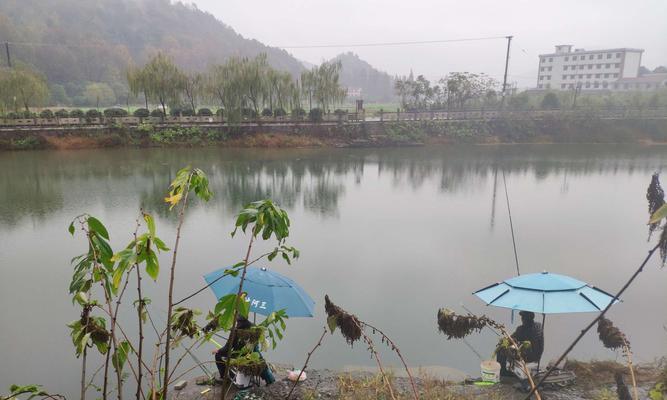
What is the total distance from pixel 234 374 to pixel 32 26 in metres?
68.4

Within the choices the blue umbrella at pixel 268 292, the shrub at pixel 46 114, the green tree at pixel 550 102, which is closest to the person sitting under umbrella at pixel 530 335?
the blue umbrella at pixel 268 292

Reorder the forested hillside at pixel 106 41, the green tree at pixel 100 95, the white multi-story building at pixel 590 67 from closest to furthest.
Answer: the green tree at pixel 100 95, the forested hillside at pixel 106 41, the white multi-story building at pixel 590 67

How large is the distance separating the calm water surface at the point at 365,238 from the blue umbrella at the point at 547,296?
1.14 m

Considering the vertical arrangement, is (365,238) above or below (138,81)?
below

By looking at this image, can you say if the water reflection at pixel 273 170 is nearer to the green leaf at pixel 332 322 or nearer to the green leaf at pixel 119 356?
the green leaf at pixel 332 322

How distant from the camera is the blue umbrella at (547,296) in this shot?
3000mm

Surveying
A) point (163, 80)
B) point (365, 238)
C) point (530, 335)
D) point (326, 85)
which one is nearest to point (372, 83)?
point (326, 85)

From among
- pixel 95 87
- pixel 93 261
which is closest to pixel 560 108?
pixel 93 261

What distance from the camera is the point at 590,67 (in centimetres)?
5088

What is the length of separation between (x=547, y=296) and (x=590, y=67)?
187 ft

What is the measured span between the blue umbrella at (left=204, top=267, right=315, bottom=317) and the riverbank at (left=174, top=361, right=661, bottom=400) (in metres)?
0.61

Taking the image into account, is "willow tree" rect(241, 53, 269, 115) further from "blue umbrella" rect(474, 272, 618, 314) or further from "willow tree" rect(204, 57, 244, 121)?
"blue umbrella" rect(474, 272, 618, 314)

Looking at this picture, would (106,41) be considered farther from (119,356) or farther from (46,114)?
(119,356)

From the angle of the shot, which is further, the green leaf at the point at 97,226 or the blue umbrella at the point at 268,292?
the blue umbrella at the point at 268,292
